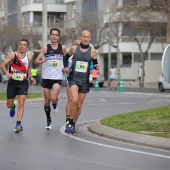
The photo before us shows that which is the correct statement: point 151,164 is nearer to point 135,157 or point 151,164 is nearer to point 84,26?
point 135,157

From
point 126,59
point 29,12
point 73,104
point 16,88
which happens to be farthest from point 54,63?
point 29,12

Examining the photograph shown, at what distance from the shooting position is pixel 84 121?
54.6 feet

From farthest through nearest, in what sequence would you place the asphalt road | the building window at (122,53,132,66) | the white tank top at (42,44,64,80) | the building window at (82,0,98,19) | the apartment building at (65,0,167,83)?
the building window at (82,0,98,19)
the building window at (122,53,132,66)
the apartment building at (65,0,167,83)
the white tank top at (42,44,64,80)
the asphalt road

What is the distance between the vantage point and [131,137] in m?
12.5

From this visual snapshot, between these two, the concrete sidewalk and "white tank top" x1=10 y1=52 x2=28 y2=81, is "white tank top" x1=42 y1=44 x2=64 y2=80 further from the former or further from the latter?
the concrete sidewalk

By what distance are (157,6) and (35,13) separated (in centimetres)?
3870

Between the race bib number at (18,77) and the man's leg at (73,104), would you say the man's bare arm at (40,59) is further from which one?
the man's leg at (73,104)

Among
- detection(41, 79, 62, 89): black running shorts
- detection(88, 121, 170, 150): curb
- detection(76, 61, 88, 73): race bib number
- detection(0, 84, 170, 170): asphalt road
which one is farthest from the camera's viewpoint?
detection(41, 79, 62, 89): black running shorts

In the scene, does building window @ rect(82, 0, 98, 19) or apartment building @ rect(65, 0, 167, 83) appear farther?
building window @ rect(82, 0, 98, 19)

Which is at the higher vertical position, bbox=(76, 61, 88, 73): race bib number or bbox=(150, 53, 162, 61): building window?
bbox=(76, 61, 88, 73): race bib number

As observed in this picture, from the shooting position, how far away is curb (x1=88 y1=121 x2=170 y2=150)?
11.6 meters

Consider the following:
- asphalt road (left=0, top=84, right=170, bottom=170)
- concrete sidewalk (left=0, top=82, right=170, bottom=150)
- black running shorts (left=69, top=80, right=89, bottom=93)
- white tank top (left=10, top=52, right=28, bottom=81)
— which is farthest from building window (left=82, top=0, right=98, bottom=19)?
asphalt road (left=0, top=84, right=170, bottom=170)

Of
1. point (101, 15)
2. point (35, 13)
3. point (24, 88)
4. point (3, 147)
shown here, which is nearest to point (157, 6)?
point (101, 15)

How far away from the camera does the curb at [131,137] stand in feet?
38.1
